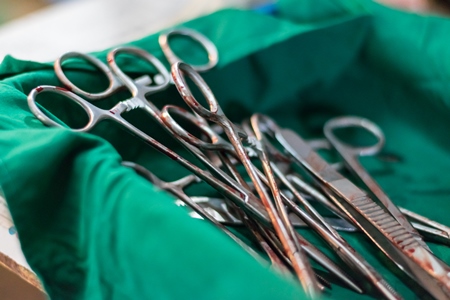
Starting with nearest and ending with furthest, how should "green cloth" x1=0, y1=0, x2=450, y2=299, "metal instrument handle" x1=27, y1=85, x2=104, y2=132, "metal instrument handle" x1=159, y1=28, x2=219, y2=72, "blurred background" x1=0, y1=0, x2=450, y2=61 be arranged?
"green cloth" x1=0, y1=0, x2=450, y2=299 < "metal instrument handle" x1=27, y1=85, x2=104, y2=132 < "metal instrument handle" x1=159, y1=28, x2=219, y2=72 < "blurred background" x1=0, y1=0, x2=450, y2=61

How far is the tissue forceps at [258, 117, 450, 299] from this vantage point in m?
0.37

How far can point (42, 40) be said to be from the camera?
2.63ft

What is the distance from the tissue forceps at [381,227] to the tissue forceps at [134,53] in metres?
0.14

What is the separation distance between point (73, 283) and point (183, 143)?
0.15 metres

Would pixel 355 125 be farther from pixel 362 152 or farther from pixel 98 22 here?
pixel 98 22

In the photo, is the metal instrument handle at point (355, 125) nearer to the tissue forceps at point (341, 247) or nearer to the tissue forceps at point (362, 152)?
the tissue forceps at point (362, 152)

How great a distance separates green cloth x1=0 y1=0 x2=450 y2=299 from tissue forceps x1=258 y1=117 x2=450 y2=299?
3cm

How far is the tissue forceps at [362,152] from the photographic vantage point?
452 mm

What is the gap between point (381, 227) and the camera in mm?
407

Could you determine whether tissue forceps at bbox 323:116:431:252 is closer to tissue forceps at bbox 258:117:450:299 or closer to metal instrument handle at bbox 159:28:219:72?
tissue forceps at bbox 258:117:450:299

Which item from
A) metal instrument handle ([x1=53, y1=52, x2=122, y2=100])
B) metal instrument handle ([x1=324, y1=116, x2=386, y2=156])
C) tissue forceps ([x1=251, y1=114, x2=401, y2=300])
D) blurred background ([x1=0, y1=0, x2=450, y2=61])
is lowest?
tissue forceps ([x1=251, y1=114, x2=401, y2=300])

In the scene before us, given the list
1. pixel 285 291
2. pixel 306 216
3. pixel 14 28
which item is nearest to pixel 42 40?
pixel 14 28

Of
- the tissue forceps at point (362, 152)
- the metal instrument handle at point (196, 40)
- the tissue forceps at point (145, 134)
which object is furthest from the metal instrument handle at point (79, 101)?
the tissue forceps at point (362, 152)

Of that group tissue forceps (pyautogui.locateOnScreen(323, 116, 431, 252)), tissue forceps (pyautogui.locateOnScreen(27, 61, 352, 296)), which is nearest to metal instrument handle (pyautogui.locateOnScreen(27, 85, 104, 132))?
tissue forceps (pyautogui.locateOnScreen(27, 61, 352, 296))
